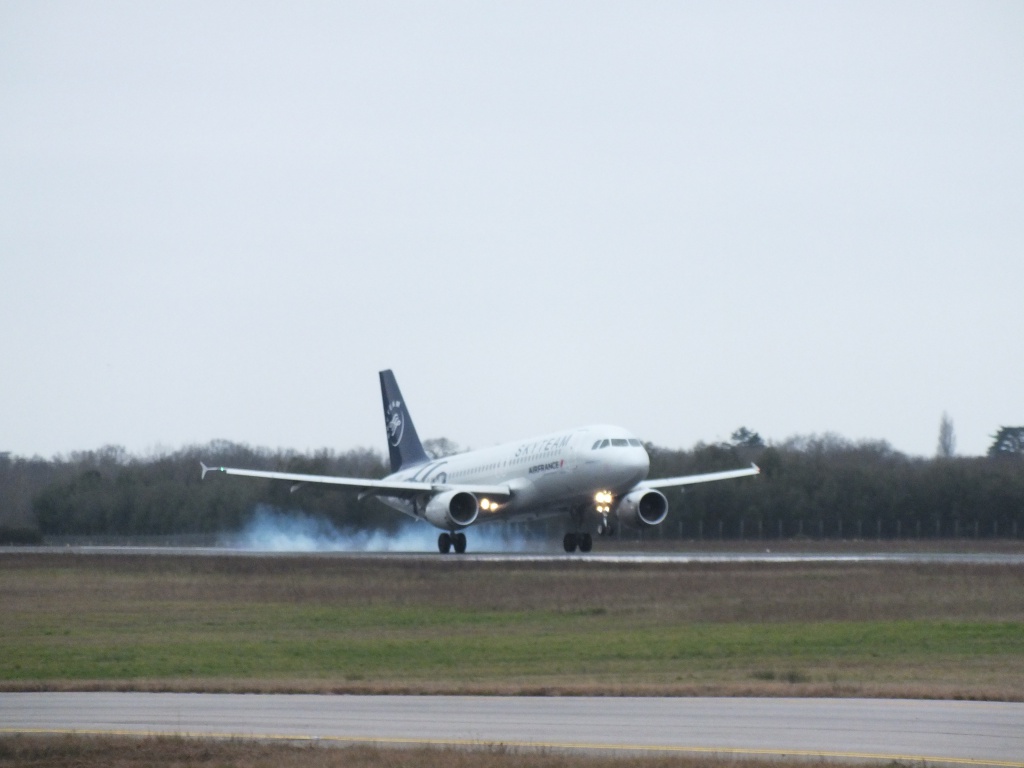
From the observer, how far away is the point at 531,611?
31312 millimetres

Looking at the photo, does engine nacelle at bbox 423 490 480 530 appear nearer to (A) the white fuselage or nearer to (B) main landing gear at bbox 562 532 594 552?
(A) the white fuselage

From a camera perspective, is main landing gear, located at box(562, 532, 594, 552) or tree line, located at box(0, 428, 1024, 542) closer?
main landing gear, located at box(562, 532, 594, 552)

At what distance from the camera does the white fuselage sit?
4966 centimetres

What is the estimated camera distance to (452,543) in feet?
183

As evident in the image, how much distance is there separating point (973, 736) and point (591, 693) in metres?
5.39

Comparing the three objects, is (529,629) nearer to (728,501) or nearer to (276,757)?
(276,757)

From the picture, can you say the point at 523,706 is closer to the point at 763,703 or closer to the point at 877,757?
the point at 763,703

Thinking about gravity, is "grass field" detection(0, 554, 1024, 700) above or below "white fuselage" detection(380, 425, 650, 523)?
below

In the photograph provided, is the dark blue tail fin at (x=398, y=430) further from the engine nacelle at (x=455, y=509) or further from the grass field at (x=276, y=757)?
the grass field at (x=276, y=757)

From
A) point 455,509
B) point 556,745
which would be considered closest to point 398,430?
point 455,509

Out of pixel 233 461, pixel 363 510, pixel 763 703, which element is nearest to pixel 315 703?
pixel 763 703

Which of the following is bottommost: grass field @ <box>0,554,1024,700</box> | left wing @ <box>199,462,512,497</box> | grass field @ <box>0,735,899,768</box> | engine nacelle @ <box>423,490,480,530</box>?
grass field @ <box>0,735,899,768</box>

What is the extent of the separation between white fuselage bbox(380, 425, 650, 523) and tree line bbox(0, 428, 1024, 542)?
34.9 feet

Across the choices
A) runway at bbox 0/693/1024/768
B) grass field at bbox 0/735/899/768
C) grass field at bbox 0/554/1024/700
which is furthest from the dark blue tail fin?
grass field at bbox 0/735/899/768
